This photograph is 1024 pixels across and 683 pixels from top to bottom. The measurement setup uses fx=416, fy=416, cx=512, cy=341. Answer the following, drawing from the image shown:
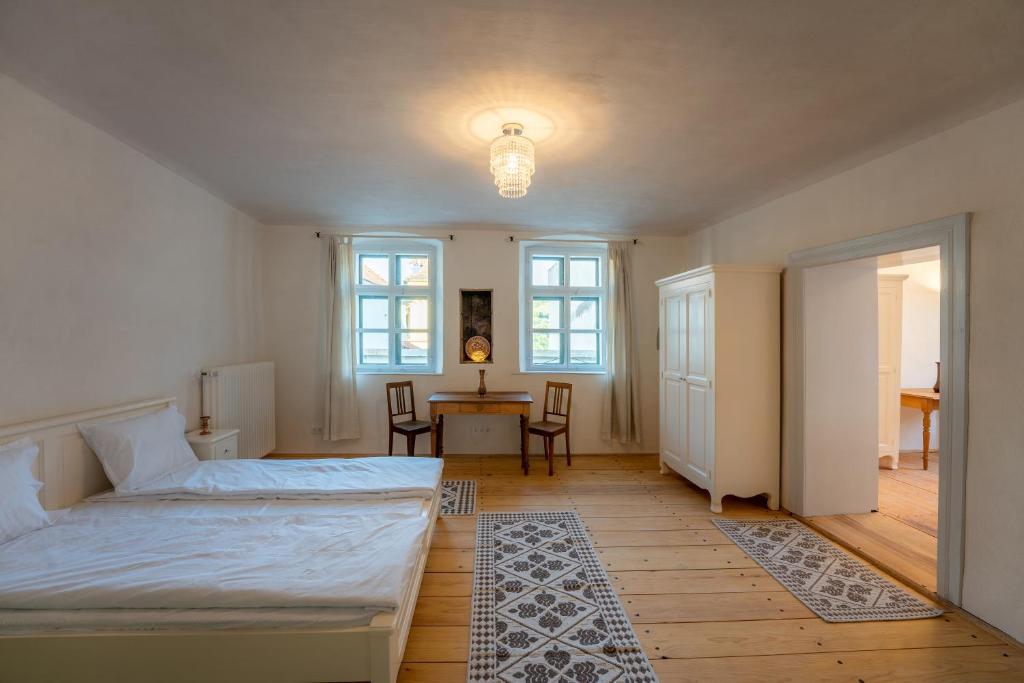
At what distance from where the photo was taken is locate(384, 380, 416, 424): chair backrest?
14.4 feet

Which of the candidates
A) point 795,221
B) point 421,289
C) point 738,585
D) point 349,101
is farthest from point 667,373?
point 349,101

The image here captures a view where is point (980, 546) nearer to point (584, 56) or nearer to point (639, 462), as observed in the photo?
point (639, 462)

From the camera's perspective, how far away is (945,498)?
215cm

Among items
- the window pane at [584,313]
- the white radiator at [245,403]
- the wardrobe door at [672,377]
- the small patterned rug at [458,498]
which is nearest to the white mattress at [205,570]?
the small patterned rug at [458,498]

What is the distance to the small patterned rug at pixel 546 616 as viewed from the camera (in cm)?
171

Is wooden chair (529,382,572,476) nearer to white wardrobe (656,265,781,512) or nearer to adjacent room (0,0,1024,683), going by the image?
adjacent room (0,0,1024,683)

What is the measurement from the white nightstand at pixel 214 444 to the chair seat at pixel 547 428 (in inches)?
101

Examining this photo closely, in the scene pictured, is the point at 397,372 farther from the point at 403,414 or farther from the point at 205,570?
the point at 205,570

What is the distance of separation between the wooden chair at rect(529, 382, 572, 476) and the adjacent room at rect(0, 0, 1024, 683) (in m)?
0.23

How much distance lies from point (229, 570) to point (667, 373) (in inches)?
139

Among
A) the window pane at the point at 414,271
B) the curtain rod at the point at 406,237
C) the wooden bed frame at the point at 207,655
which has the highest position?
the curtain rod at the point at 406,237

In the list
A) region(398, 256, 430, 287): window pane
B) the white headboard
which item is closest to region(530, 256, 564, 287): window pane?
region(398, 256, 430, 287): window pane

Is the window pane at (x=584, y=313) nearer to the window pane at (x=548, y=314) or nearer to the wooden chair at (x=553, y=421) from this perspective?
the window pane at (x=548, y=314)

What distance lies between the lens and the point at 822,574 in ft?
7.86
